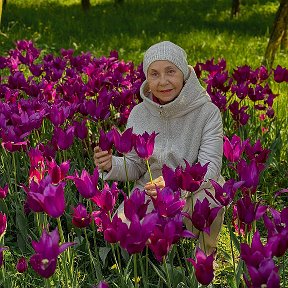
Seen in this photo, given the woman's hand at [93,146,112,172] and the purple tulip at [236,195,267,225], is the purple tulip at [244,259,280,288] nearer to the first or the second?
the purple tulip at [236,195,267,225]

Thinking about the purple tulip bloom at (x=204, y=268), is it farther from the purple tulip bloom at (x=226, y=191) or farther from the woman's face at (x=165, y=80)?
the woman's face at (x=165, y=80)

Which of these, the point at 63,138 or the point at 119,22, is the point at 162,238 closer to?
the point at 63,138

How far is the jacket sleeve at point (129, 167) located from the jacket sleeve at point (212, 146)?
0.39m

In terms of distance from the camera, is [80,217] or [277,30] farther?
[277,30]

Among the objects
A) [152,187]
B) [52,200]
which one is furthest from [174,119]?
[52,200]

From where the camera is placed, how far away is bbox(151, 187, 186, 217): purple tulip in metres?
2.21

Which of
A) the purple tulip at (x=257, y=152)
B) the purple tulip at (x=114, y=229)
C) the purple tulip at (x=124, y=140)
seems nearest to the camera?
the purple tulip at (x=114, y=229)

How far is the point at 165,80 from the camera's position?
11.1 feet

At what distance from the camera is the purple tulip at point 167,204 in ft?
7.23

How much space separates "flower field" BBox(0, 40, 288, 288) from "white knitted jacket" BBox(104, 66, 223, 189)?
0.45 feet

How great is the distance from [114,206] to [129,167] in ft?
1.24

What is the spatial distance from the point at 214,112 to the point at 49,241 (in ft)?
5.67

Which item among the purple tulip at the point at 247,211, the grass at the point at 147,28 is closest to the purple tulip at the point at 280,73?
the purple tulip at the point at 247,211

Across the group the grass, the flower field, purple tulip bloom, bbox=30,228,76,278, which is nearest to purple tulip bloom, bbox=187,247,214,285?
the flower field
